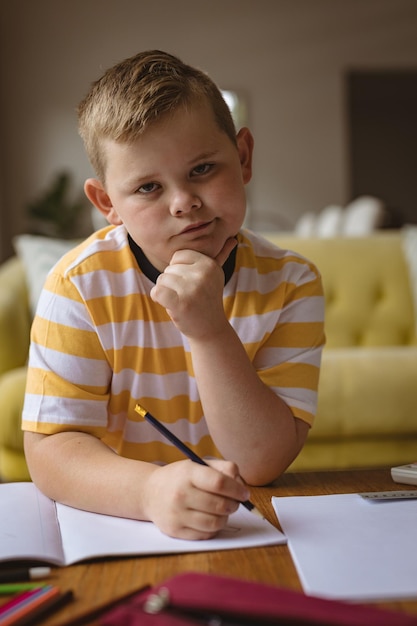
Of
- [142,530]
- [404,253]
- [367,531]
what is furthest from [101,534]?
[404,253]

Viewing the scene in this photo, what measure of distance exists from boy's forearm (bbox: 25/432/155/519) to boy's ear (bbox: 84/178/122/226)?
0.28 m

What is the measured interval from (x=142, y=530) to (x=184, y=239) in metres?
0.32

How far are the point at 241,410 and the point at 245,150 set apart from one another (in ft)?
1.13

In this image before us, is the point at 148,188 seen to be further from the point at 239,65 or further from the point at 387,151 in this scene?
the point at 387,151

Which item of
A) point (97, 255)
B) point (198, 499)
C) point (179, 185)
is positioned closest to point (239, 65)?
point (97, 255)

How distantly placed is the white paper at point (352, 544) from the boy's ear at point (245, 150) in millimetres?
425

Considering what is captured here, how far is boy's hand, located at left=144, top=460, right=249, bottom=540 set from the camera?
612 mm

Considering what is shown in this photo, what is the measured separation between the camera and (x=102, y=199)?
96 centimetres

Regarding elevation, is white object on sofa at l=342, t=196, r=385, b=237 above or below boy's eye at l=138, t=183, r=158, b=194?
Answer: below

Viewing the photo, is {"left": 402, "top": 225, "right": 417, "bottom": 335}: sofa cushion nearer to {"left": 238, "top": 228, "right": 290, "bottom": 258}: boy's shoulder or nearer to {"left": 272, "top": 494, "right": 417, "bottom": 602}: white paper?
{"left": 238, "top": 228, "right": 290, "bottom": 258}: boy's shoulder

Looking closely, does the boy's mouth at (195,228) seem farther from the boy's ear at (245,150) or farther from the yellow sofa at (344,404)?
the yellow sofa at (344,404)

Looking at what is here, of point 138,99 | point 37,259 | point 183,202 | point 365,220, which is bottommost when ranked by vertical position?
point 365,220

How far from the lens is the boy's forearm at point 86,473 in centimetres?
69

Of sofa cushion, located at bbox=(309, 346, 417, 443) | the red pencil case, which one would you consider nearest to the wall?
sofa cushion, located at bbox=(309, 346, 417, 443)
